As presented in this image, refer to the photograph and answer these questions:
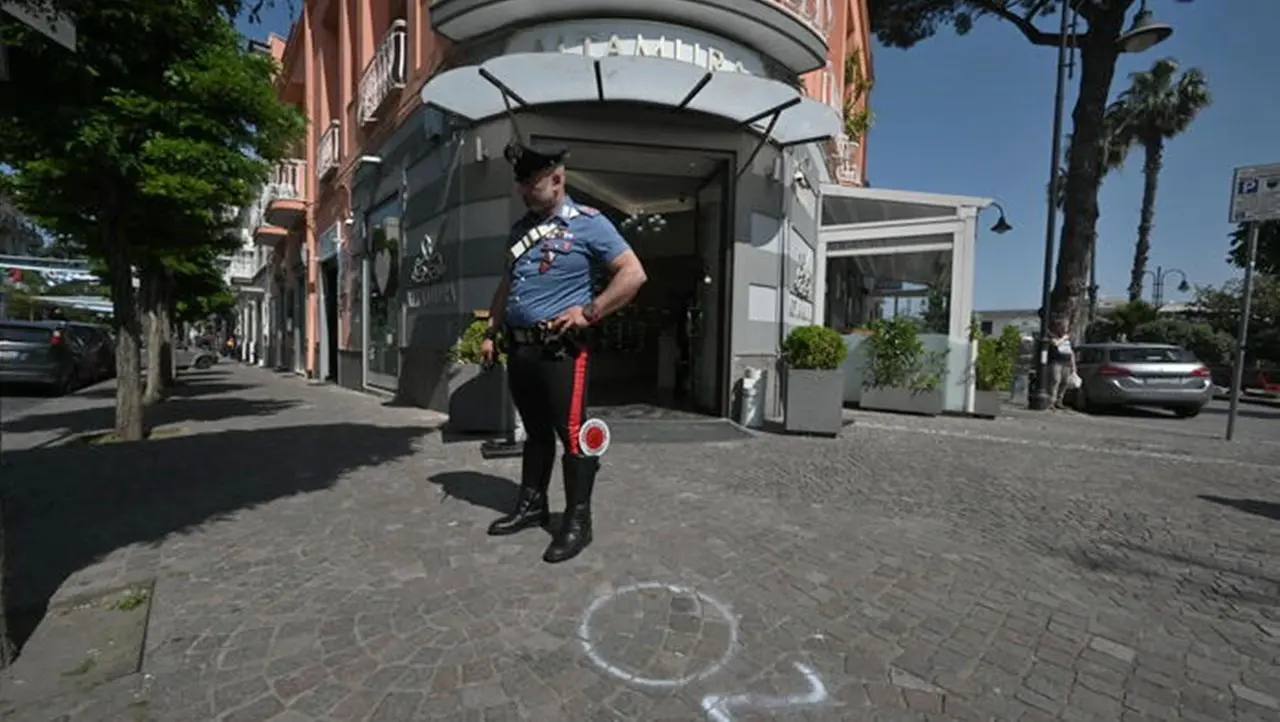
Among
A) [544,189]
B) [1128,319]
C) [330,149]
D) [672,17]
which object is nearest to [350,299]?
[330,149]

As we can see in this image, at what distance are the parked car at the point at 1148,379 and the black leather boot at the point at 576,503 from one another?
13.0m

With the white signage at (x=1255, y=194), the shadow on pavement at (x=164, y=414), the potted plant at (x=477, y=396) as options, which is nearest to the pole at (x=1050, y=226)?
the white signage at (x=1255, y=194)

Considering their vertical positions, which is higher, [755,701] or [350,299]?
[350,299]

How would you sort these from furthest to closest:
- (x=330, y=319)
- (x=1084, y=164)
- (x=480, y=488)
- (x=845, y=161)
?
(x=330, y=319) < (x=1084, y=164) < (x=845, y=161) < (x=480, y=488)

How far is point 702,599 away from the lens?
9.29 ft

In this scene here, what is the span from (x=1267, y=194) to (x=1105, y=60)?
8.03 m

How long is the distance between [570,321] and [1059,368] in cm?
1309

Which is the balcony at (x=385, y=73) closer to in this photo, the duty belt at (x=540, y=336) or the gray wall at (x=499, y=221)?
the gray wall at (x=499, y=221)

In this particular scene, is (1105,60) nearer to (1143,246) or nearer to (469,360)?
(469,360)

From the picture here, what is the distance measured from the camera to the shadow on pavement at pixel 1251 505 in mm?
4652

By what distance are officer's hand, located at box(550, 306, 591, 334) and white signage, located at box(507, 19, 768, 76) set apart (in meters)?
4.74

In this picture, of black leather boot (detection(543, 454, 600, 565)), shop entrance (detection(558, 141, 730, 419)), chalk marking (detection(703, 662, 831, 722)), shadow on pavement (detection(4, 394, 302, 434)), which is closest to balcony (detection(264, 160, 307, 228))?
shadow on pavement (detection(4, 394, 302, 434))

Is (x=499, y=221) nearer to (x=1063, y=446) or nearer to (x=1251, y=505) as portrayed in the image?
(x=1063, y=446)

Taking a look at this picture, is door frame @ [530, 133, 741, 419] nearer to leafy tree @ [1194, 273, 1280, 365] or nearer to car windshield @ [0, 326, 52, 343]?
car windshield @ [0, 326, 52, 343]
